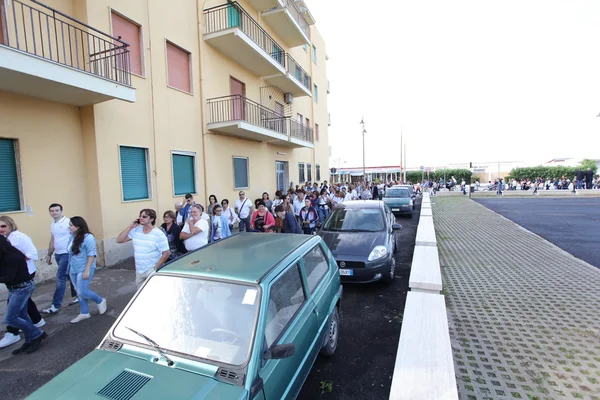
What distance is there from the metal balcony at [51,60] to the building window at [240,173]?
5.58m

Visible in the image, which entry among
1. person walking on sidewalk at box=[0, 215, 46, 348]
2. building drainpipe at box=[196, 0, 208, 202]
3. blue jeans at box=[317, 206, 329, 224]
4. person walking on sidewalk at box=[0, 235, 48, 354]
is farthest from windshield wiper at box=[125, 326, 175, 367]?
building drainpipe at box=[196, 0, 208, 202]

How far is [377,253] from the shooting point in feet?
17.8

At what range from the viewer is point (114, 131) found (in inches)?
306

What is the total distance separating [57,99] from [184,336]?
7.29 meters

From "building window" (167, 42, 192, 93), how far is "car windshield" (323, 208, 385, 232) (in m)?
7.19

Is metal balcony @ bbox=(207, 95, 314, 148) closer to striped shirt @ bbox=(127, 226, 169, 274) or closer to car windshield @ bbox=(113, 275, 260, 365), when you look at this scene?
striped shirt @ bbox=(127, 226, 169, 274)

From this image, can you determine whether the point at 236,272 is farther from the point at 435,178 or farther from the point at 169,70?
the point at 435,178

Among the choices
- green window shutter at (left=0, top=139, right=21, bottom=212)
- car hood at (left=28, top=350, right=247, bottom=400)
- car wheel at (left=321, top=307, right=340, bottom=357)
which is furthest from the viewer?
green window shutter at (left=0, top=139, right=21, bottom=212)

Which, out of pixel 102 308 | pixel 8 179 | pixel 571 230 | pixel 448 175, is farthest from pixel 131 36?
pixel 448 175

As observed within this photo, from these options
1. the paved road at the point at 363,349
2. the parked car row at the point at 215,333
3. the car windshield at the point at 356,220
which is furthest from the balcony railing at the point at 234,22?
the parked car row at the point at 215,333

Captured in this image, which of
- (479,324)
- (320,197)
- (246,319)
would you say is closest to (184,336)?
(246,319)

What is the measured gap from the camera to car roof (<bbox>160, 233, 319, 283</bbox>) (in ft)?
7.88

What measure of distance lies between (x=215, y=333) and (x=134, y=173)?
25.5ft

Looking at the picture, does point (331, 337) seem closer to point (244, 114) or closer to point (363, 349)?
point (363, 349)
